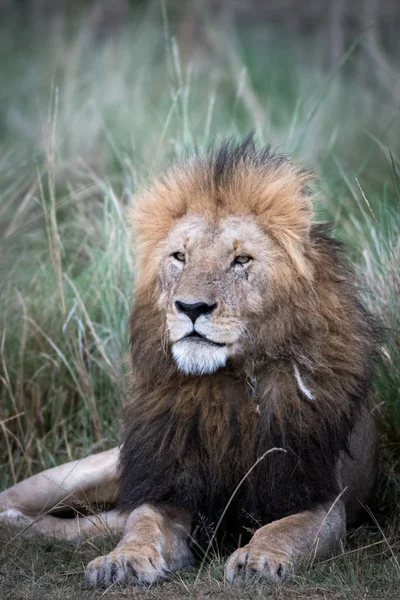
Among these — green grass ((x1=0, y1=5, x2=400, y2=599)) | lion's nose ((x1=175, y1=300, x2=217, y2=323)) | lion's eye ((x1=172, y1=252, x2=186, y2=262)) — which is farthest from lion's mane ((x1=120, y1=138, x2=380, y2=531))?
green grass ((x1=0, y1=5, x2=400, y2=599))

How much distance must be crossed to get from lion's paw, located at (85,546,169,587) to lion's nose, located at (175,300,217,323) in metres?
0.77

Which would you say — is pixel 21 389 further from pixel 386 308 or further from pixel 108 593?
pixel 108 593

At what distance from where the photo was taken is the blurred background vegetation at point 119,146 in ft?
18.4

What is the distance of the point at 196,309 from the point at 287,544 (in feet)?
A: 2.64

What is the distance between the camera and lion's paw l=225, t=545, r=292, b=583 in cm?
364

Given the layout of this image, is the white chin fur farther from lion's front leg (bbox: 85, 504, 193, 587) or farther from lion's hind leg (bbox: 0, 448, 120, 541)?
lion's hind leg (bbox: 0, 448, 120, 541)

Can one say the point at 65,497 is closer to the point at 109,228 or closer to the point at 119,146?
the point at 109,228

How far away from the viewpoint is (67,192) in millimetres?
7738

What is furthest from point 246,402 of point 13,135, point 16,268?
point 13,135

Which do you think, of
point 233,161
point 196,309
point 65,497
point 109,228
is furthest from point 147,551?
point 109,228

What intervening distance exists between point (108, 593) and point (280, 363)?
98cm

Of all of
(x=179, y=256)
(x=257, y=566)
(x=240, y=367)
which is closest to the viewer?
(x=257, y=566)

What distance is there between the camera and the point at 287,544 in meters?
3.81

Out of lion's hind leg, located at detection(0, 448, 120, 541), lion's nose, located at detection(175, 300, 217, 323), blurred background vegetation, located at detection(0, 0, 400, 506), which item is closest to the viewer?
lion's nose, located at detection(175, 300, 217, 323)
